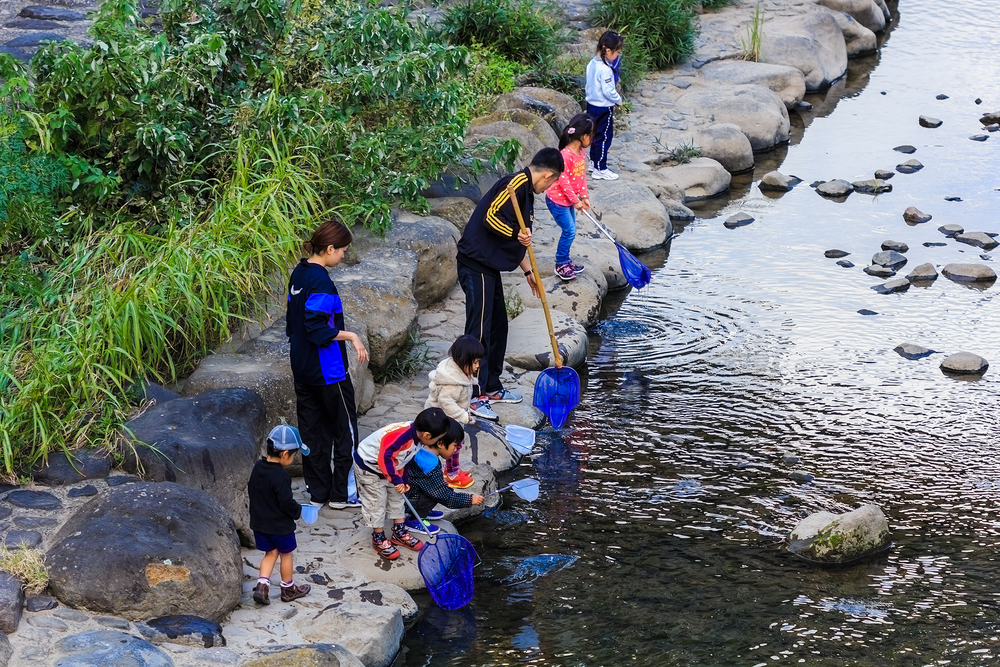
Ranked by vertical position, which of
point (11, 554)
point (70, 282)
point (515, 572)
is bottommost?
point (515, 572)

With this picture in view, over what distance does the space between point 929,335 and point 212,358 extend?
5.44m

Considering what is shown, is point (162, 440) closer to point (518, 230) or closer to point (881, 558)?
point (518, 230)

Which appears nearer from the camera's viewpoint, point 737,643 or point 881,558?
point 737,643

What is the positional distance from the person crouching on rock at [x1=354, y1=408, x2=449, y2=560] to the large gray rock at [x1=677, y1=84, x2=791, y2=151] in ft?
27.7

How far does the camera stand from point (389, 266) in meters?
7.47

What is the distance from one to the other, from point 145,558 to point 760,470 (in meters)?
3.67

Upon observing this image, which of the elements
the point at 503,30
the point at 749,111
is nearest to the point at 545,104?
the point at 503,30

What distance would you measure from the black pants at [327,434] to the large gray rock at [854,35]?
12.7 metres

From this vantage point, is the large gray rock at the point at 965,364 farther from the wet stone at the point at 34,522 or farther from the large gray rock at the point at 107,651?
the wet stone at the point at 34,522

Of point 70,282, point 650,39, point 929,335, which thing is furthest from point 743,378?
point 650,39

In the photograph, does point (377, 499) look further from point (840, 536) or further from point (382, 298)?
point (840, 536)

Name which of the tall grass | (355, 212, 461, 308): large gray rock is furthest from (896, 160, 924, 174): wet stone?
the tall grass

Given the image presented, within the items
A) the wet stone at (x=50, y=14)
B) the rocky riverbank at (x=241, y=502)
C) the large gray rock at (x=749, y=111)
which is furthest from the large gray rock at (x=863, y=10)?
the wet stone at (x=50, y=14)

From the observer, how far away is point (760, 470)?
6.57m
